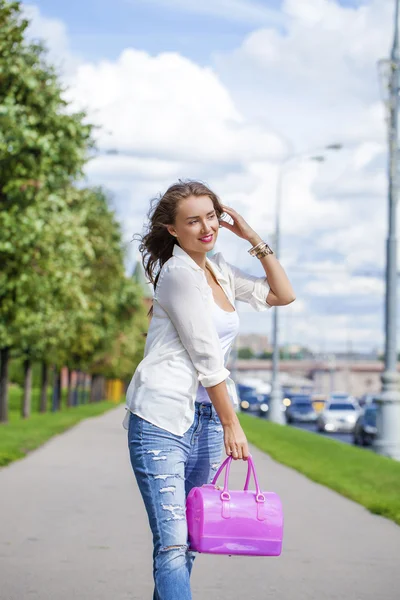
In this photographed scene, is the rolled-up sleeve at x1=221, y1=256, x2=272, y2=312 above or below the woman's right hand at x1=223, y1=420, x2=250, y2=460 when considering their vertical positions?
above

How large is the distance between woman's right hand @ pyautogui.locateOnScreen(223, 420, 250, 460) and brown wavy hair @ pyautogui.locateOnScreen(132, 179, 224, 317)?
590 millimetres

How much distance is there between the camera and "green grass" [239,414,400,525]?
516 inches

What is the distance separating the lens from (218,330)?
15.1 ft

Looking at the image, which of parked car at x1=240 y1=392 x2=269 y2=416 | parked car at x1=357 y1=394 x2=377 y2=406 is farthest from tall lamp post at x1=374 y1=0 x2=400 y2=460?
parked car at x1=240 y1=392 x2=269 y2=416

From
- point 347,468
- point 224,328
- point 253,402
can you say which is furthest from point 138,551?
point 253,402

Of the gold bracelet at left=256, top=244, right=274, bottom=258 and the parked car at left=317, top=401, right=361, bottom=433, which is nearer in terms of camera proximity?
the gold bracelet at left=256, top=244, right=274, bottom=258

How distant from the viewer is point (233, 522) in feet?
14.5

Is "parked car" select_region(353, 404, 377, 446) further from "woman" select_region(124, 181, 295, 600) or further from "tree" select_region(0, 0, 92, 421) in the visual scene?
"woman" select_region(124, 181, 295, 600)

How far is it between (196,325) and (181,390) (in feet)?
0.79

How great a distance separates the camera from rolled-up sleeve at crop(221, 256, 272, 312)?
197 inches

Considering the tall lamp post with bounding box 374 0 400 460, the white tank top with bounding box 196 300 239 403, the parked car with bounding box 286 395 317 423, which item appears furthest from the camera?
the parked car with bounding box 286 395 317 423

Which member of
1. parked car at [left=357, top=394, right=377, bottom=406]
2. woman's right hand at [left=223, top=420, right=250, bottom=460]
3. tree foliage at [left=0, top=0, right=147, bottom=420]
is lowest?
parked car at [left=357, top=394, right=377, bottom=406]

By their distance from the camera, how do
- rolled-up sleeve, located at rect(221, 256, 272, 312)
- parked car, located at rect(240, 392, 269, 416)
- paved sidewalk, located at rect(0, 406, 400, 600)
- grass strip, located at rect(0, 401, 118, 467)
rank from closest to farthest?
rolled-up sleeve, located at rect(221, 256, 272, 312) → paved sidewalk, located at rect(0, 406, 400, 600) → grass strip, located at rect(0, 401, 118, 467) → parked car, located at rect(240, 392, 269, 416)

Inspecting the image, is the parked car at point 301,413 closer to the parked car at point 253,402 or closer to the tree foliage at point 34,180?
the parked car at point 253,402
